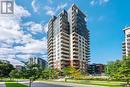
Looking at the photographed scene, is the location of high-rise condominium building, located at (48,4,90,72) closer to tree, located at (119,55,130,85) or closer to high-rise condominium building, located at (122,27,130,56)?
high-rise condominium building, located at (122,27,130,56)

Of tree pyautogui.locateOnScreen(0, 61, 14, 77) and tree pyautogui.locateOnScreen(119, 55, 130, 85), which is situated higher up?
tree pyautogui.locateOnScreen(0, 61, 14, 77)

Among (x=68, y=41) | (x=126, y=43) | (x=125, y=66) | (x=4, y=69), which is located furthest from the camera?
(x=68, y=41)

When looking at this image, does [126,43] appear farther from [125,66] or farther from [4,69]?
[125,66]

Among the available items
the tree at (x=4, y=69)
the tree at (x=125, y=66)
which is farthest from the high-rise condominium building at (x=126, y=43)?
the tree at (x=125, y=66)

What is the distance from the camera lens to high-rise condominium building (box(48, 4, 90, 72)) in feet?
526

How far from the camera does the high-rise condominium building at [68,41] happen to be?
160 metres

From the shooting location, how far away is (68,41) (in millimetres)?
164875

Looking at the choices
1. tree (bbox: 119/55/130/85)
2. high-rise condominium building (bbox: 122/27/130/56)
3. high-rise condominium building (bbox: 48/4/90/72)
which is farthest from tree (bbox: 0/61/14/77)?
tree (bbox: 119/55/130/85)

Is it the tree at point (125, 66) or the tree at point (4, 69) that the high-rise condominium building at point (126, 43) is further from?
the tree at point (125, 66)

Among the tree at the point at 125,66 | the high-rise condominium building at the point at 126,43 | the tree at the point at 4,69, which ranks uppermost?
the high-rise condominium building at the point at 126,43

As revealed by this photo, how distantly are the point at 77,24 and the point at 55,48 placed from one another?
1762cm

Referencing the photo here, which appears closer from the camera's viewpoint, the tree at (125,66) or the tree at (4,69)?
the tree at (125,66)

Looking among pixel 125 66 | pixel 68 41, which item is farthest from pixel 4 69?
pixel 125 66

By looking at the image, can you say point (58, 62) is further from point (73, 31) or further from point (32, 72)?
point (32, 72)
